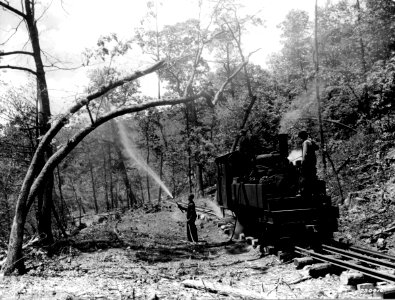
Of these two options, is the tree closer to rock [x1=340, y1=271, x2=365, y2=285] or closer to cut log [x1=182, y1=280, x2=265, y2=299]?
cut log [x1=182, y1=280, x2=265, y2=299]

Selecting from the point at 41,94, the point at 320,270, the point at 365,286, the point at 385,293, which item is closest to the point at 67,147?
the point at 41,94

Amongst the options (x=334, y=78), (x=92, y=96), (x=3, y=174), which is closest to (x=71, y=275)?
(x=92, y=96)

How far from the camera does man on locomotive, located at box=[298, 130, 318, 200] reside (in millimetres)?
8898

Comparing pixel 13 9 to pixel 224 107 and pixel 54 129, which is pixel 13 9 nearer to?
pixel 54 129

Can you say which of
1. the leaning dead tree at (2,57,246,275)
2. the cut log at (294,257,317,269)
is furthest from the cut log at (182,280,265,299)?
the leaning dead tree at (2,57,246,275)

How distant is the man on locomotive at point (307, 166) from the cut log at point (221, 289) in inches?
160

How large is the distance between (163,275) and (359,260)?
4.05m

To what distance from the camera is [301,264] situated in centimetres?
733

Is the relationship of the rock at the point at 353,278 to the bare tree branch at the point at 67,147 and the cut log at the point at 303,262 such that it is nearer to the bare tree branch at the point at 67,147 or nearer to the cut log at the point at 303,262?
the cut log at the point at 303,262

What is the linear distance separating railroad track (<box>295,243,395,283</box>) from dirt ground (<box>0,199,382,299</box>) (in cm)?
54

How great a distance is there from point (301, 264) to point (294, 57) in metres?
34.1

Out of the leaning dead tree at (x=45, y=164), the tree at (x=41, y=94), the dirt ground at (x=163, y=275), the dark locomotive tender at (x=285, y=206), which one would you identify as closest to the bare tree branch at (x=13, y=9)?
the tree at (x=41, y=94)

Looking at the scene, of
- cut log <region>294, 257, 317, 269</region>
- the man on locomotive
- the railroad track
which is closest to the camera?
the railroad track

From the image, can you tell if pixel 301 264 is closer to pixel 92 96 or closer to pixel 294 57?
pixel 92 96
